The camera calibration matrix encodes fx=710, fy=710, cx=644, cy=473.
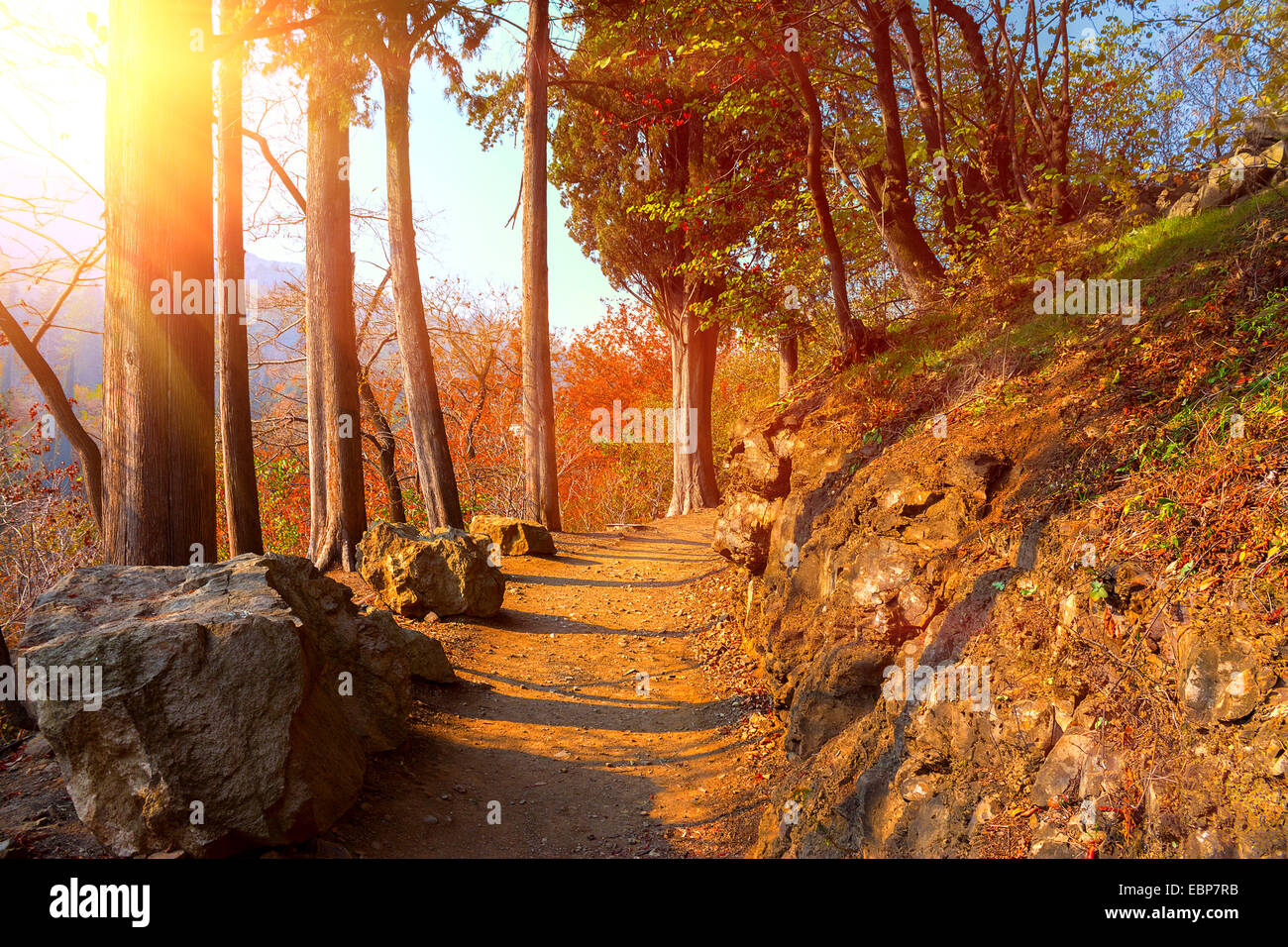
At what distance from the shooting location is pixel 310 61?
370 inches

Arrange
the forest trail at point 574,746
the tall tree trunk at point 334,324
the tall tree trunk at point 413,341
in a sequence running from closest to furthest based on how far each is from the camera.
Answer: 1. the forest trail at point 574,746
2. the tall tree trunk at point 334,324
3. the tall tree trunk at point 413,341

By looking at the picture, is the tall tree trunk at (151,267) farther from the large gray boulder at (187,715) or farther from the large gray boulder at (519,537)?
the large gray boulder at (519,537)

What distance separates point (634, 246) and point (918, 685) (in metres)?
13.3

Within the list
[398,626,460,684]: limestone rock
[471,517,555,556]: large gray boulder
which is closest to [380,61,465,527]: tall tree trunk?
[471,517,555,556]: large gray boulder

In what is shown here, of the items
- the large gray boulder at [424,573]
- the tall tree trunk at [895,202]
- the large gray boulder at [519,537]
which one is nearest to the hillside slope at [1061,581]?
the tall tree trunk at [895,202]

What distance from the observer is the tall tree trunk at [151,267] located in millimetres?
5059

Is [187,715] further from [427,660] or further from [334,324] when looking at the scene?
[334,324]

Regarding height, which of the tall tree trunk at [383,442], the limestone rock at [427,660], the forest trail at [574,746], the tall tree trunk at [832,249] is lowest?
the forest trail at [574,746]

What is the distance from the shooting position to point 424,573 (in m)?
8.05

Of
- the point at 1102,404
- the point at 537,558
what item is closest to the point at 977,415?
the point at 1102,404

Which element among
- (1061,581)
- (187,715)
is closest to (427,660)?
(187,715)

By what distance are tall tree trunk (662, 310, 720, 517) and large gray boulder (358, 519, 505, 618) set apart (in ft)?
28.6

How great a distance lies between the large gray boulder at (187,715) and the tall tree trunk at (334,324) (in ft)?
18.2

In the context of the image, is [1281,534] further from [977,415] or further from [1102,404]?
[977,415]
